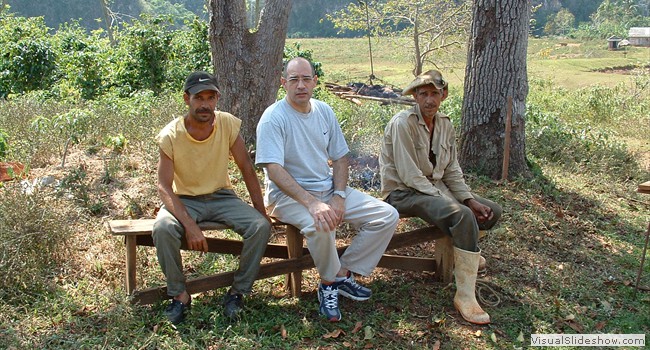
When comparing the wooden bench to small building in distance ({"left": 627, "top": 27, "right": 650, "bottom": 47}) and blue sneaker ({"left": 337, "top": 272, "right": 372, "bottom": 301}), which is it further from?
small building in distance ({"left": 627, "top": 27, "right": 650, "bottom": 47})

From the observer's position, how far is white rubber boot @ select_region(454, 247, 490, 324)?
4.13m

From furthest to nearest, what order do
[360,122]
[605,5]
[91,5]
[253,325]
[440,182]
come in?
[605,5]
[91,5]
[360,122]
[440,182]
[253,325]

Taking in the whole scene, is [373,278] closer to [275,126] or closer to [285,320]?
[285,320]

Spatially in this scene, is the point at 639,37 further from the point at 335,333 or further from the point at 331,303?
the point at 335,333

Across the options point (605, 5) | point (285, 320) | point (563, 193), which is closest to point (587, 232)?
point (563, 193)

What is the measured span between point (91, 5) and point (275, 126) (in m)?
57.0

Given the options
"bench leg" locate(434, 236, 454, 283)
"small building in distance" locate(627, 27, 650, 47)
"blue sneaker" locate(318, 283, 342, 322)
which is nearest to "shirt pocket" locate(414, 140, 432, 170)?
"bench leg" locate(434, 236, 454, 283)

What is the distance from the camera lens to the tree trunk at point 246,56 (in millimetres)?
6613

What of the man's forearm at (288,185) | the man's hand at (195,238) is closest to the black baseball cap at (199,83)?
the man's forearm at (288,185)

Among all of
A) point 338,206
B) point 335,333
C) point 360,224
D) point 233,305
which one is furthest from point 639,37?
point 233,305

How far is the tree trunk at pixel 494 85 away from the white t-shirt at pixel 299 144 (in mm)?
2869

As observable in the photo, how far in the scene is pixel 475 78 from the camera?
266 inches

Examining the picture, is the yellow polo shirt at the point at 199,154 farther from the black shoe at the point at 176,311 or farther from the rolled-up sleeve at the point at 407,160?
the rolled-up sleeve at the point at 407,160

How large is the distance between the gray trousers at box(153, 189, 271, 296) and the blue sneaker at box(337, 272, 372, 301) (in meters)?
0.68
